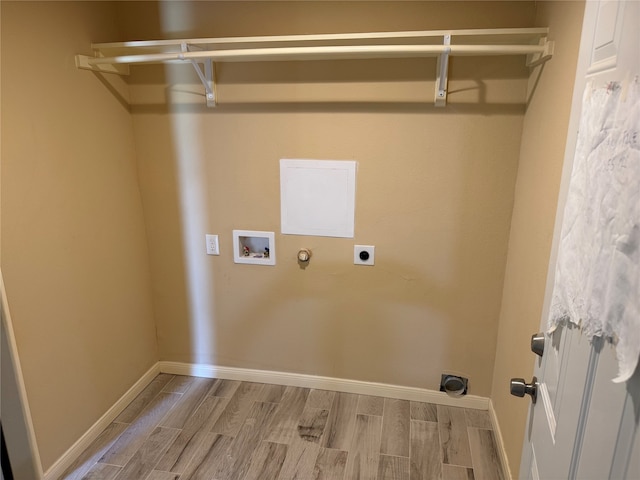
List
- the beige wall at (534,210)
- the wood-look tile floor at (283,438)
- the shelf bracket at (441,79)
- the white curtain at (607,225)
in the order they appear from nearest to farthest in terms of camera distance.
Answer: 1. the white curtain at (607,225)
2. the beige wall at (534,210)
3. the shelf bracket at (441,79)
4. the wood-look tile floor at (283,438)

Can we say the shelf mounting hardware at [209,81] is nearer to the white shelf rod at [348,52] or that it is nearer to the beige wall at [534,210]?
the white shelf rod at [348,52]

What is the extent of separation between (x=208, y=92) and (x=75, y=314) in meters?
1.30

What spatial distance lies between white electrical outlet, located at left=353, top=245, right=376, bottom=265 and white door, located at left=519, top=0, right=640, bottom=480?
128 cm

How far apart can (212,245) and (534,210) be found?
5.61 ft

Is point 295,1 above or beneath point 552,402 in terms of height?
above

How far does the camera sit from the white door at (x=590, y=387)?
628mm

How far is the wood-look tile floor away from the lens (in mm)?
2025

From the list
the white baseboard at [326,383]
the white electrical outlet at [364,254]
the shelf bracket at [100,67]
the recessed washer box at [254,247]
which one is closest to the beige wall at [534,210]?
the white baseboard at [326,383]

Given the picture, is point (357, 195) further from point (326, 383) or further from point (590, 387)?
point (590, 387)

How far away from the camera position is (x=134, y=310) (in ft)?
8.21

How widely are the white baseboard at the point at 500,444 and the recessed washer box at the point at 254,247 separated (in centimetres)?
148

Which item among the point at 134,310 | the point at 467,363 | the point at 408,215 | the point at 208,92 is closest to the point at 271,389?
the point at 134,310

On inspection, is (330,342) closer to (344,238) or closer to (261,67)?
(344,238)

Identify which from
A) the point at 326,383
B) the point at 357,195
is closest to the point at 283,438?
the point at 326,383
